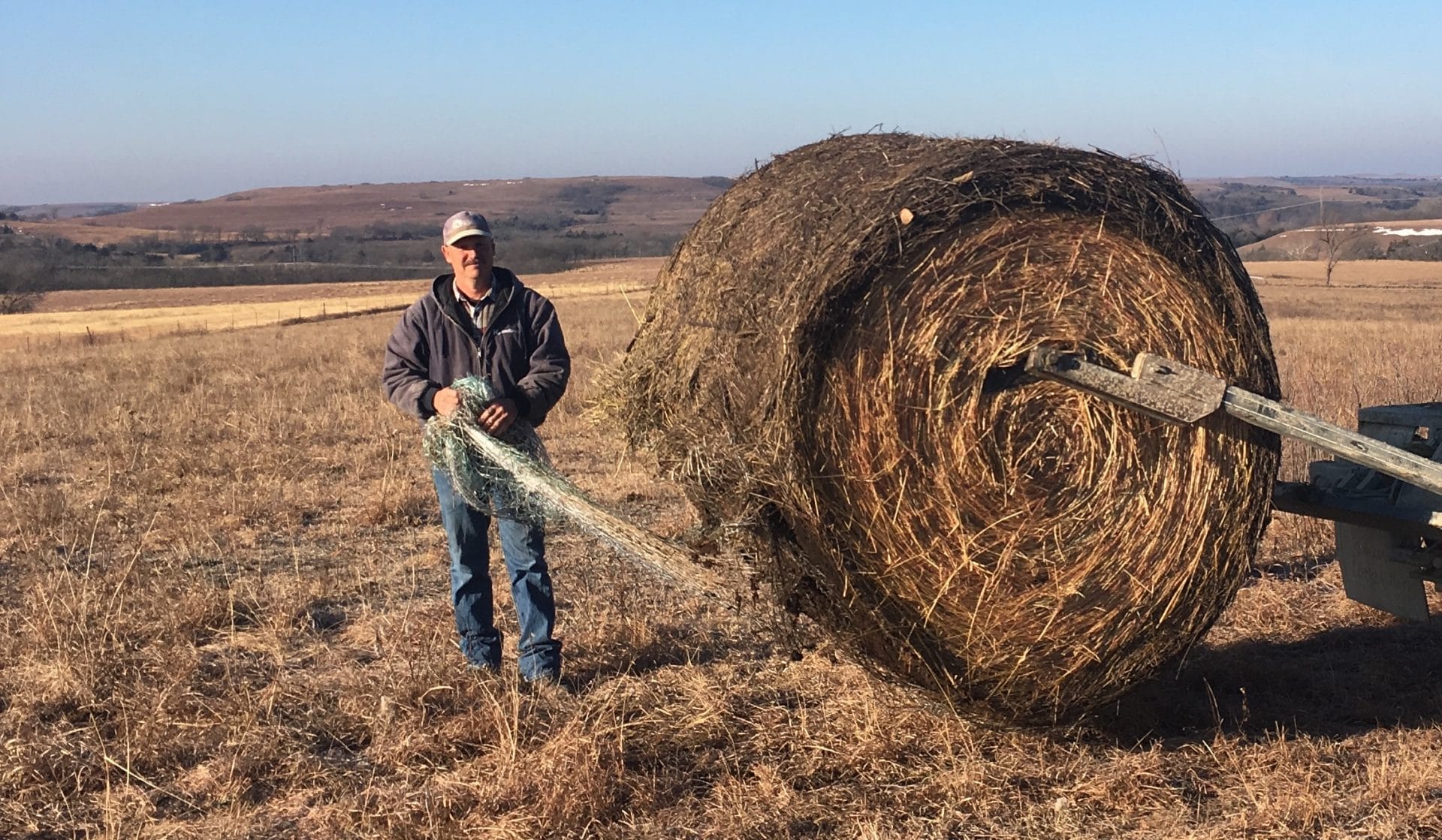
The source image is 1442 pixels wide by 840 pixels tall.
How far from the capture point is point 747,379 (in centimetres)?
387

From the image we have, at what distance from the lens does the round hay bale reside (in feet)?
12.7

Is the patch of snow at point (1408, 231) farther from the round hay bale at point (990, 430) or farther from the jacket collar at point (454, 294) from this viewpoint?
the jacket collar at point (454, 294)

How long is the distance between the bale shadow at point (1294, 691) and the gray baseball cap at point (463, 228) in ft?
10.5

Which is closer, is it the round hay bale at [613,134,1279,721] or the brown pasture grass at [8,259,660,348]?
the round hay bale at [613,134,1279,721]

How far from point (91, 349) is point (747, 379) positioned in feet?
75.3

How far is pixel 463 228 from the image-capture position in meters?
5.03

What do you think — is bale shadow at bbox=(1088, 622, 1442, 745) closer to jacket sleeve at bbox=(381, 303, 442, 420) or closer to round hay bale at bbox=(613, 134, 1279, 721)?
round hay bale at bbox=(613, 134, 1279, 721)

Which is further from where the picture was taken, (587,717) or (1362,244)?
(1362,244)

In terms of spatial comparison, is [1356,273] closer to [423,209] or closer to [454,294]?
[454,294]

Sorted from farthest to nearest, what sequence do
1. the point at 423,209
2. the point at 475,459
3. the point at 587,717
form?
the point at 423,209, the point at 475,459, the point at 587,717

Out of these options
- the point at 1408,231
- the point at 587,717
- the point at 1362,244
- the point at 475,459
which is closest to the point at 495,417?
the point at 475,459

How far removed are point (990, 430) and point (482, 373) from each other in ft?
7.40

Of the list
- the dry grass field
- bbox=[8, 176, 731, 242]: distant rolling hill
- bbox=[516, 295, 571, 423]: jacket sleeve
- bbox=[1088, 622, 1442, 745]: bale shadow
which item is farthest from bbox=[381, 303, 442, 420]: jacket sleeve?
bbox=[8, 176, 731, 242]: distant rolling hill

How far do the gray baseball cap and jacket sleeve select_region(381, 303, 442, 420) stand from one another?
13.1 inches
